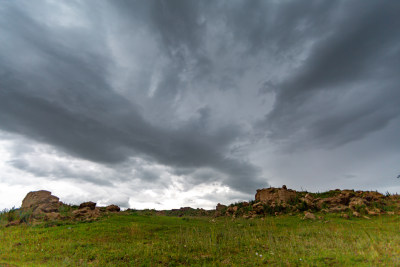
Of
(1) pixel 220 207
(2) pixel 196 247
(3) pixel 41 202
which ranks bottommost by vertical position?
(2) pixel 196 247

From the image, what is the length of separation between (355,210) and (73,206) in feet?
113

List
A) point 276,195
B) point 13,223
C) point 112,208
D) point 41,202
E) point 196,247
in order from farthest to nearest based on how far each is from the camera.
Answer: point 112,208 → point 276,195 → point 41,202 → point 13,223 → point 196,247

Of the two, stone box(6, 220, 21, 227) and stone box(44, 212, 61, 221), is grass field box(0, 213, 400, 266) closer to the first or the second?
stone box(6, 220, 21, 227)

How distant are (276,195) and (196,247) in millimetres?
21161

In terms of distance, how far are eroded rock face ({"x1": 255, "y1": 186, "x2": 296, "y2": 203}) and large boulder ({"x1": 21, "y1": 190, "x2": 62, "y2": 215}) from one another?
26994 mm

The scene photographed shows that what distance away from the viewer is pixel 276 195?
105 feet

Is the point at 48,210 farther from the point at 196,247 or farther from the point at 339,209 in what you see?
the point at 339,209

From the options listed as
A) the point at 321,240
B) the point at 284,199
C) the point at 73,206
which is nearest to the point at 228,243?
the point at 321,240

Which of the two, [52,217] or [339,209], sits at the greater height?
[339,209]

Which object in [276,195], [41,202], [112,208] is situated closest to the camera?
[41,202]

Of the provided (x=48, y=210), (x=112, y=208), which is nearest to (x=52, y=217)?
(x=48, y=210)

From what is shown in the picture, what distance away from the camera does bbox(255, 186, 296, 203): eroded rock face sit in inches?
1231

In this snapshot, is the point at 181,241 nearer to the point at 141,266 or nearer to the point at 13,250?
the point at 141,266

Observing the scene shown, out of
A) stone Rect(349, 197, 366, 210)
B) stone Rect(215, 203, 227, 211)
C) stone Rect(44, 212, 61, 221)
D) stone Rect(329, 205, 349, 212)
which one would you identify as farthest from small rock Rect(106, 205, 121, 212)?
stone Rect(349, 197, 366, 210)
